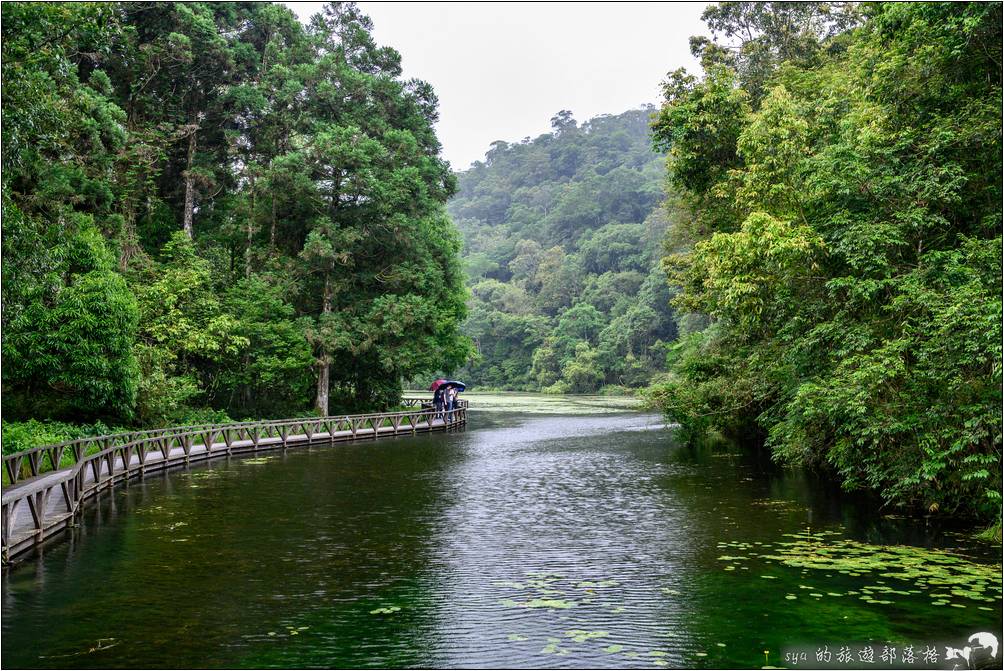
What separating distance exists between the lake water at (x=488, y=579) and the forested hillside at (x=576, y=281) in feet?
185

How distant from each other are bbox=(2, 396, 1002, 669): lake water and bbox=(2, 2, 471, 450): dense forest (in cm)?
1129

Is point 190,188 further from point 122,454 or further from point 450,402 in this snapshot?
point 122,454

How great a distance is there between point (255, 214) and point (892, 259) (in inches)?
1093

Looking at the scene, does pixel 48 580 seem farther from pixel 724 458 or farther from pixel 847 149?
pixel 724 458

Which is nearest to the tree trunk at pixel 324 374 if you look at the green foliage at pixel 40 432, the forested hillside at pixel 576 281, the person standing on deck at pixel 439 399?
the person standing on deck at pixel 439 399

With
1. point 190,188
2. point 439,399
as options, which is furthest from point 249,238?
point 439,399

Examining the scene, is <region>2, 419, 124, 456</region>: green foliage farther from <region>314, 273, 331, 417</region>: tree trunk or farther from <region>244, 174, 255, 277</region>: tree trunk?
<region>244, 174, 255, 277</region>: tree trunk

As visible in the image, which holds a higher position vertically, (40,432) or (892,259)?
(892,259)

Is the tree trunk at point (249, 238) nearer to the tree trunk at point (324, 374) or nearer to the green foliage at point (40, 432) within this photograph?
the tree trunk at point (324, 374)

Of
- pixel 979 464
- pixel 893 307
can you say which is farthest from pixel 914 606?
pixel 893 307

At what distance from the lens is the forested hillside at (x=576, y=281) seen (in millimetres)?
86375

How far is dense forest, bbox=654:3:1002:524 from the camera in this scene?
1230 cm

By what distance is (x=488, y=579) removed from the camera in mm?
10289

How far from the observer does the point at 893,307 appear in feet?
43.2
